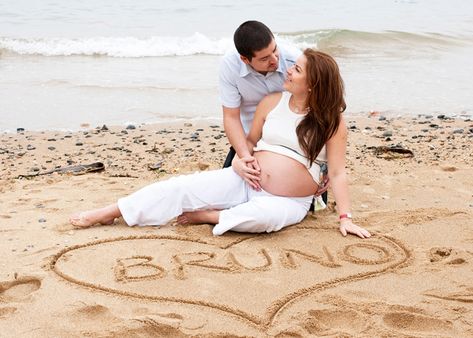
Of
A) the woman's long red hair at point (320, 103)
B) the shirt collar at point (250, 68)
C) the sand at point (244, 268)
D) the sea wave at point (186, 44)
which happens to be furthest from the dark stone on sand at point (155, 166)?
the sea wave at point (186, 44)

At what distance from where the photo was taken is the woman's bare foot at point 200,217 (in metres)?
5.06

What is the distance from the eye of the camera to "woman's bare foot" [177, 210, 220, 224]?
16.6 feet

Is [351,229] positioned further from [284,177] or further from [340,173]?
[284,177]

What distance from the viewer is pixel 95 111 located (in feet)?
32.8

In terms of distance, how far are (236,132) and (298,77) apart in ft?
2.27

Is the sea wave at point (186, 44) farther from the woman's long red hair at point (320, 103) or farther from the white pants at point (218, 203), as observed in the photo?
the woman's long red hair at point (320, 103)

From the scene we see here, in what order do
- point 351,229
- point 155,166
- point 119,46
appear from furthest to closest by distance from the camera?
point 119,46, point 155,166, point 351,229

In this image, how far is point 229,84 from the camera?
5324 mm

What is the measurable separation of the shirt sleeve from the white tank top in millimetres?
354

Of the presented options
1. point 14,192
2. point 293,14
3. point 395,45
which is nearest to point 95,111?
point 14,192

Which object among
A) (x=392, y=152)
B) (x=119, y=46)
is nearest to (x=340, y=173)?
(x=392, y=152)

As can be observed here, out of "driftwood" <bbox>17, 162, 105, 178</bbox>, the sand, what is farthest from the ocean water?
the sand

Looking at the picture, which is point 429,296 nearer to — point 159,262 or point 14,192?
point 159,262

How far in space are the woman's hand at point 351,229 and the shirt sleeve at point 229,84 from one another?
1228 millimetres
